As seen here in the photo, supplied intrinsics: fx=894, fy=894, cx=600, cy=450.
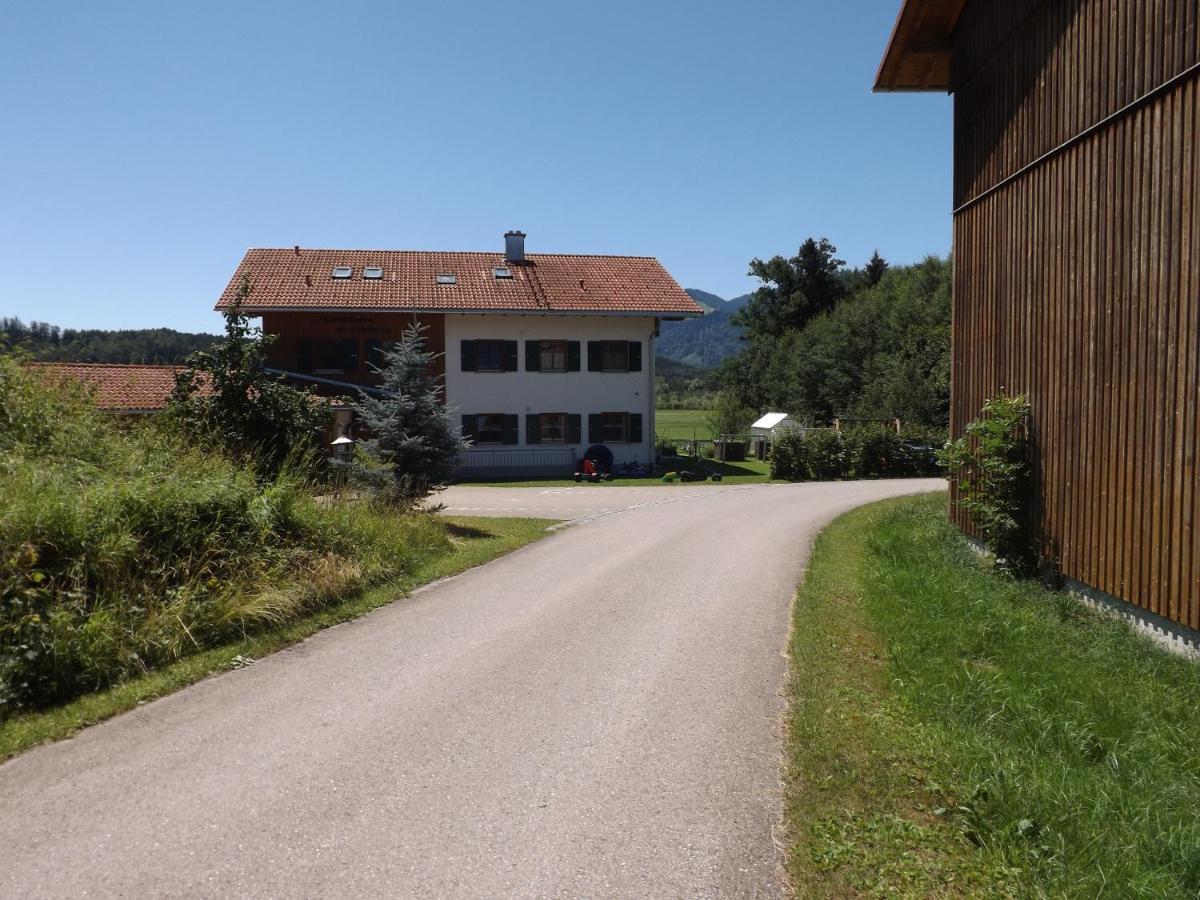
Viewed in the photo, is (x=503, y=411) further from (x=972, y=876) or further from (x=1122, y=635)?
(x=972, y=876)

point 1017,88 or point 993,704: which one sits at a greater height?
point 1017,88

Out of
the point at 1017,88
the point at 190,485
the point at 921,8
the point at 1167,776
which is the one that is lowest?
the point at 1167,776

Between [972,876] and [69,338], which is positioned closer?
[972,876]

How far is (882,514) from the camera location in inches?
690

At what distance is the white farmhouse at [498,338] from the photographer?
101 ft

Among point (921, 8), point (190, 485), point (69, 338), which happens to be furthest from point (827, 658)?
point (69, 338)

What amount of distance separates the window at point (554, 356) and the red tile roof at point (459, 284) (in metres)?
1.44

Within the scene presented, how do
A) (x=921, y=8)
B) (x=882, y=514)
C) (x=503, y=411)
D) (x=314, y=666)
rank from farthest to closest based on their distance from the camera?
(x=503, y=411) < (x=882, y=514) < (x=921, y=8) < (x=314, y=666)

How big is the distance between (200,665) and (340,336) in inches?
991

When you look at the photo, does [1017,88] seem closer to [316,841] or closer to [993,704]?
[993,704]

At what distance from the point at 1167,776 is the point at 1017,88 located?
343 inches

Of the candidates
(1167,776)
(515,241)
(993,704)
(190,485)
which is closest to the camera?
(1167,776)

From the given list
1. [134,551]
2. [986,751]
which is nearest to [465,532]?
[134,551]

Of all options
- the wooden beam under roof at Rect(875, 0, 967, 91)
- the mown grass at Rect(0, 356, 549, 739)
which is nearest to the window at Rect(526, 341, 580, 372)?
the wooden beam under roof at Rect(875, 0, 967, 91)
